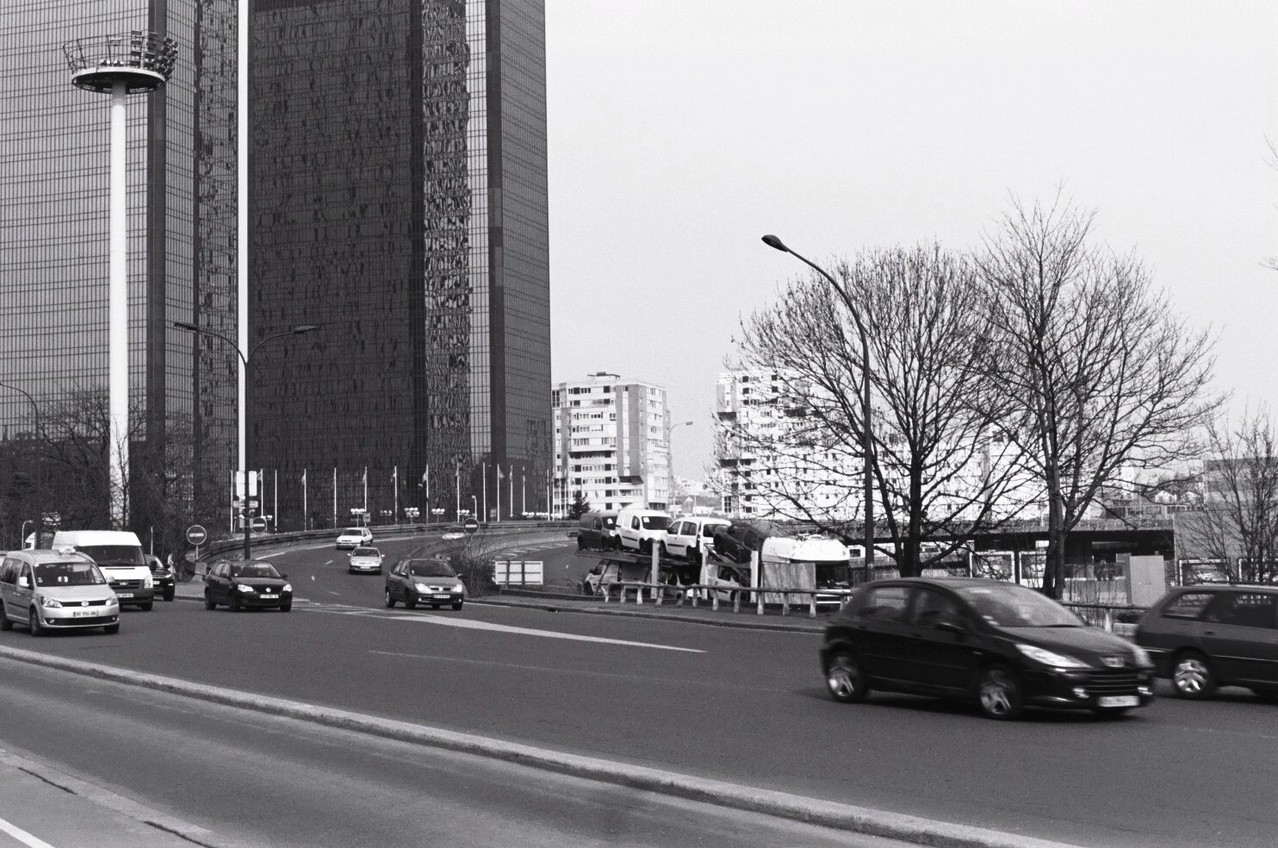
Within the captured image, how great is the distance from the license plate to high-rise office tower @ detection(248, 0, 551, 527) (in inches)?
6295

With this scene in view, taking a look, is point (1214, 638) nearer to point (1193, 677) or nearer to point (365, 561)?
point (1193, 677)

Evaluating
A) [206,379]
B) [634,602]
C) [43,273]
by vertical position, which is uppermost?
[43,273]

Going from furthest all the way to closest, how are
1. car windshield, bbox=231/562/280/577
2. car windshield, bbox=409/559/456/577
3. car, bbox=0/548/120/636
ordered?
car windshield, bbox=409/559/456/577, car windshield, bbox=231/562/280/577, car, bbox=0/548/120/636

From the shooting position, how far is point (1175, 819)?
9.62m

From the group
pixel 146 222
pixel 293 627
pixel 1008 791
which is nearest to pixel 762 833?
pixel 1008 791

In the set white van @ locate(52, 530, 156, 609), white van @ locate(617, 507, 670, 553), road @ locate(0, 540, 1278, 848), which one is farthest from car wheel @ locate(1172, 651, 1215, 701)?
white van @ locate(617, 507, 670, 553)

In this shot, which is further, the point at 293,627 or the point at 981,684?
the point at 293,627

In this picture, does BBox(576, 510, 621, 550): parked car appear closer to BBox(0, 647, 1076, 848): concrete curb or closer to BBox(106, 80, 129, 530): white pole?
BBox(106, 80, 129, 530): white pole

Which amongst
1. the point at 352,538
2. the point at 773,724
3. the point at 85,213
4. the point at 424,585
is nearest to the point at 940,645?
the point at 773,724

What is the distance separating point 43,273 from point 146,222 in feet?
41.7

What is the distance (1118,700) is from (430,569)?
31.0m

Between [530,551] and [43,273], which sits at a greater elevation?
[43,273]

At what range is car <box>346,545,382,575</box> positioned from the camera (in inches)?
2995

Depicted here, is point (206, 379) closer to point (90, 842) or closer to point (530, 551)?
point (530, 551)
